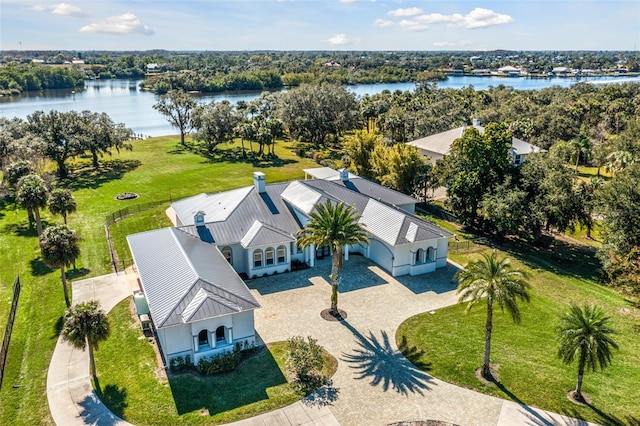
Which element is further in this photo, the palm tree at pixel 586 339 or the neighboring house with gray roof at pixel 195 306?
the neighboring house with gray roof at pixel 195 306

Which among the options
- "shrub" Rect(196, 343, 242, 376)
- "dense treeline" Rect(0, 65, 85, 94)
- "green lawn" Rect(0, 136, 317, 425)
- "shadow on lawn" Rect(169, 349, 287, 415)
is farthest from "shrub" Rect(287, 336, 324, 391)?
"dense treeline" Rect(0, 65, 85, 94)

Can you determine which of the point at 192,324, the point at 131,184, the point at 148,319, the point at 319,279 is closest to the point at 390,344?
the point at 319,279

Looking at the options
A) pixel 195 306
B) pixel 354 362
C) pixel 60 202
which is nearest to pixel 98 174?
pixel 60 202

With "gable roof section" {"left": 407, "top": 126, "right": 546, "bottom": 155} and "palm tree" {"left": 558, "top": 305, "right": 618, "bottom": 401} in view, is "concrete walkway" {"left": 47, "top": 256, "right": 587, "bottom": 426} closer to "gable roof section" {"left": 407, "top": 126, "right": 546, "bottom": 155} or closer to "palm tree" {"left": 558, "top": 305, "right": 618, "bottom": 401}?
"palm tree" {"left": 558, "top": 305, "right": 618, "bottom": 401}

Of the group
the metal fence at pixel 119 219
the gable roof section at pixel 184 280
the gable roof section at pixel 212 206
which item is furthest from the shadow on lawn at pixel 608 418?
the metal fence at pixel 119 219

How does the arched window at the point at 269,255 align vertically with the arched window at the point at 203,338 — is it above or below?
above

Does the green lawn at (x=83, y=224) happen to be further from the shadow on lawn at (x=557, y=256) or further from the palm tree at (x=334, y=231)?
the shadow on lawn at (x=557, y=256)

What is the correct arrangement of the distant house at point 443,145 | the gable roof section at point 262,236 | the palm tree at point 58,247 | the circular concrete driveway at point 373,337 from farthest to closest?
the distant house at point 443,145 → the gable roof section at point 262,236 → the palm tree at point 58,247 → the circular concrete driveway at point 373,337
